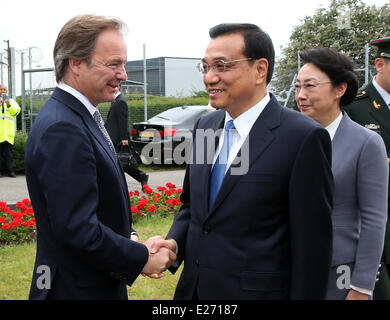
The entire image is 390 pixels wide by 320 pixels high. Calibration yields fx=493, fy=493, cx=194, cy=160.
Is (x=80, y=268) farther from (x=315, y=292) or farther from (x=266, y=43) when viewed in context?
(x=266, y=43)

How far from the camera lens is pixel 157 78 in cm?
1709

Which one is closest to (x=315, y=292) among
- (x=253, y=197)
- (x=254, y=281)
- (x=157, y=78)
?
(x=254, y=281)

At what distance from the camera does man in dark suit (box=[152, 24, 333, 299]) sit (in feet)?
6.93

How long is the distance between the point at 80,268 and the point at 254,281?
776 mm

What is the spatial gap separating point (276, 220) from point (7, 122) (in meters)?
10.9

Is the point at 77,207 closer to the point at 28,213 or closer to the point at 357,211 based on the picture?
the point at 357,211

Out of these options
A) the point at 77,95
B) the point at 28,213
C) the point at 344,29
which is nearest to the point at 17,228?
the point at 28,213

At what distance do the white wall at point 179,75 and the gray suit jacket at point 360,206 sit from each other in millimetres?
11022

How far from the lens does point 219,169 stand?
7.79 ft

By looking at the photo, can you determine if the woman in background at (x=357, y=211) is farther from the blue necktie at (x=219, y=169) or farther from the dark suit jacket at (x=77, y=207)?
the dark suit jacket at (x=77, y=207)

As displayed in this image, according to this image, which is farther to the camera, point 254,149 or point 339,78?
point 339,78
